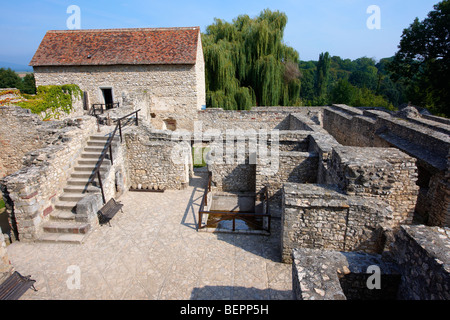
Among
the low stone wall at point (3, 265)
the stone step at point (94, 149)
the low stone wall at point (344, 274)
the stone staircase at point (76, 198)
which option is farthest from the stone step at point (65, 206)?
the low stone wall at point (344, 274)

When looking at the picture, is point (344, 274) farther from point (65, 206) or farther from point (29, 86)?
point (29, 86)

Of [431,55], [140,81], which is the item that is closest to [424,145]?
[140,81]

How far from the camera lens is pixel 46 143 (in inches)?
320

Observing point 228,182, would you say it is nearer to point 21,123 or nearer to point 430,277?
point 430,277

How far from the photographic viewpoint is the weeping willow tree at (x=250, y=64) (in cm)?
1911

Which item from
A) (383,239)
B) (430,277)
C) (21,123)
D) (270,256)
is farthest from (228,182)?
(21,123)

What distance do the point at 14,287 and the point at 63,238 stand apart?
1746 mm

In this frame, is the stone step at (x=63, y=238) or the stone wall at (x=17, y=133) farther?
the stone wall at (x=17, y=133)

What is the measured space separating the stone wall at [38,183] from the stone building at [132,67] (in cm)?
772

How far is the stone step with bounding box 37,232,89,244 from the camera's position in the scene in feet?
20.0

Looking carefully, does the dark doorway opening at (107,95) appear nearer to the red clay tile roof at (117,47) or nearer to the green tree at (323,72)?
the red clay tile roof at (117,47)

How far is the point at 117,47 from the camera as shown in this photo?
16234mm

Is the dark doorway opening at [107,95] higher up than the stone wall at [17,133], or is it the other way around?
the dark doorway opening at [107,95]

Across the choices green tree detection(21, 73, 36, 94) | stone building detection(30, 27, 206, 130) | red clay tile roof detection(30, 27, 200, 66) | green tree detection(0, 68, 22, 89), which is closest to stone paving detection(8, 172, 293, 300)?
stone building detection(30, 27, 206, 130)
